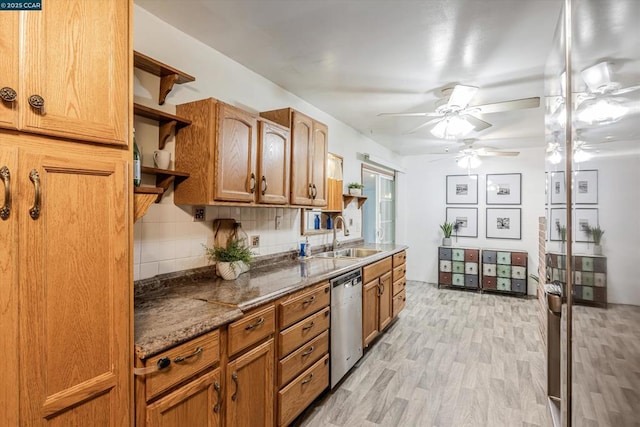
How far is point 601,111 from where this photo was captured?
905 millimetres

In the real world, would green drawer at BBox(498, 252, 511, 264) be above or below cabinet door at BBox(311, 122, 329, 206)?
below

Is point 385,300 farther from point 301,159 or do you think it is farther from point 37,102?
point 37,102

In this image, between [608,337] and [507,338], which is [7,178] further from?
[507,338]

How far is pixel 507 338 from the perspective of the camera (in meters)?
3.57

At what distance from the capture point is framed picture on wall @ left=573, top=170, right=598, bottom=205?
0.99 m

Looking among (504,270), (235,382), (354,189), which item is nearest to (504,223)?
(504,270)

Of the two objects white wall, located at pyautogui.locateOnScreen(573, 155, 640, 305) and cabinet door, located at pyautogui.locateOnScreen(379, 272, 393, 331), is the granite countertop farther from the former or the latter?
white wall, located at pyautogui.locateOnScreen(573, 155, 640, 305)

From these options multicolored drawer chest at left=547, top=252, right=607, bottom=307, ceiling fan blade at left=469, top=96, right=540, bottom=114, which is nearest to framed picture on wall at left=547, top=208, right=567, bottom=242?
multicolored drawer chest at left=547, top=252, right=607, bottom=307

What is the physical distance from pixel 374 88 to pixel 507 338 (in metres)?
3.04

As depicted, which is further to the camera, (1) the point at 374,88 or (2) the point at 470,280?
(2) the point at 470,280

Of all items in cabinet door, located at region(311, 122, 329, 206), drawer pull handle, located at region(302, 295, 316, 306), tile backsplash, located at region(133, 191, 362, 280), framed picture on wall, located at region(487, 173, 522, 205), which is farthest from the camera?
framed picture on wall, located at region(487, 173, 522, 205)

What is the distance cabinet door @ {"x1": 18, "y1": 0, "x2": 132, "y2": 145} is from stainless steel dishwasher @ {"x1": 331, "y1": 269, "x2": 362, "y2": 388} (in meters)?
1.81

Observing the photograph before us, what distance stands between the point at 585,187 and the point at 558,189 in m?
0.53

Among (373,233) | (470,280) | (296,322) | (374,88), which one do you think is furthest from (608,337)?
(470,280)
